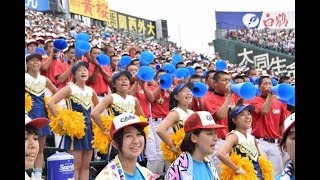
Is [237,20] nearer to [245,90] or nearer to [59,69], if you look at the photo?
[59,69]

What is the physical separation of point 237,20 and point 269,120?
26476 millimetres

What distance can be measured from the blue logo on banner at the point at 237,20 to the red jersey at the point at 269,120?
23188 millimetres

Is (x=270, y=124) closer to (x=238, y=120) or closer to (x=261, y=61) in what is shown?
(x=238, y=120)

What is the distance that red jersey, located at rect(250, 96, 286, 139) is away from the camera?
245 inches

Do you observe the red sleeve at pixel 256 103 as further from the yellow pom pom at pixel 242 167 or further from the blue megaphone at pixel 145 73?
the yellow pom pom at pixel 242 167

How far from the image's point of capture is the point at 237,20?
3209cm

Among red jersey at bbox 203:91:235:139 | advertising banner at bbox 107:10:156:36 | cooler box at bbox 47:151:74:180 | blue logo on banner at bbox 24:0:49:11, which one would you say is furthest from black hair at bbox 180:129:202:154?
advertising banner at bbox 107:10:156:36

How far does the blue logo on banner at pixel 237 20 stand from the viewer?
30.7 meters

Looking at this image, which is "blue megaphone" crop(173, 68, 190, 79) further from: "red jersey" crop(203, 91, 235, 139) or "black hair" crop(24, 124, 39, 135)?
"black hair" crop(24, 124, 39, 135)

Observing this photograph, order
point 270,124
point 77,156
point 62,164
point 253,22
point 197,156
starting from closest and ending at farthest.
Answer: point 197,156 < point 62,164 < point 77,156 < point 270,124 < point 253,22
